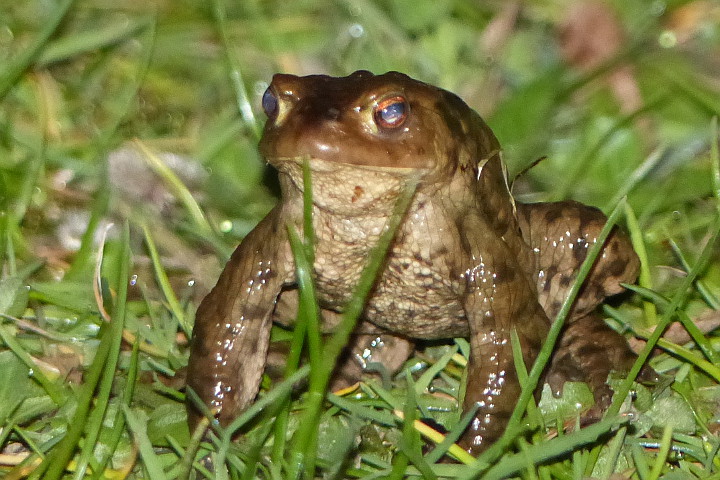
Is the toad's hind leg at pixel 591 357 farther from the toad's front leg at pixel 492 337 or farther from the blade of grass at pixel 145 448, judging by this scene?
the blade of grass at pixel 145 448

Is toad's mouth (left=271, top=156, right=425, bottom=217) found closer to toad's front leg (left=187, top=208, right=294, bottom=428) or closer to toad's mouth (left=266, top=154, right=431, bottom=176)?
toad's mouth (left=266, top=154, right=431, bottom=176)

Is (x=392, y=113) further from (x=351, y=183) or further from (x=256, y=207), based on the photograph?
(x=256, y=207)

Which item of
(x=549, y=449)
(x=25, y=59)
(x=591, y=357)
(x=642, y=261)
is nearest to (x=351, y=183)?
(x=549, y=449)

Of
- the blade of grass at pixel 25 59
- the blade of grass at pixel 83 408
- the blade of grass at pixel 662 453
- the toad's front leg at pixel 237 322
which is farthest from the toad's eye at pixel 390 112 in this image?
the blade of grass at pixel 25 59

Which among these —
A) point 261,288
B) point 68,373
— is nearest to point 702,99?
point 261,288

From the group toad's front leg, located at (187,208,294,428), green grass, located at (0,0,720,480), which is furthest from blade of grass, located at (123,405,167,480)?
toad's front leg, located at (187,208,294,428)

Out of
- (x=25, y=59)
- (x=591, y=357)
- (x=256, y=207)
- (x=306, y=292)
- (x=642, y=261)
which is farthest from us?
(x=25, y=59)

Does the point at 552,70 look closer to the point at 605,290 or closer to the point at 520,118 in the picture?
the point at 520,118
